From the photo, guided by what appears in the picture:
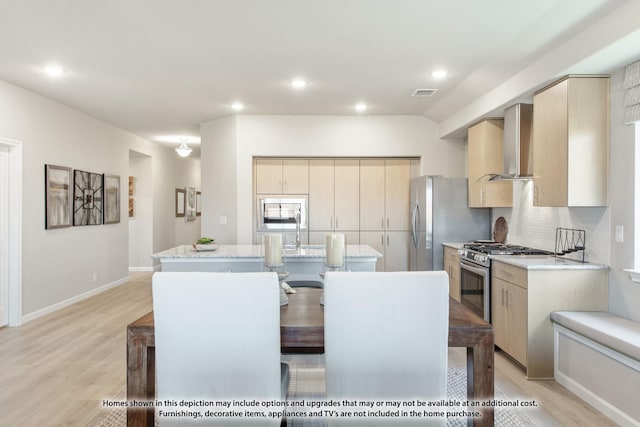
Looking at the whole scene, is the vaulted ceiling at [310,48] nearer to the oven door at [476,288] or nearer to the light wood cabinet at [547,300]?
the light wood cabinet at [547,300]

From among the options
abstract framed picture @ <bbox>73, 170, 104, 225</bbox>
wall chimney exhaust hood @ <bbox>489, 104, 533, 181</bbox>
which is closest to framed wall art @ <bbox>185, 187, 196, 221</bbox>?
abstract framed picture @ <bbox>73, 170, 104, 225</bbox>

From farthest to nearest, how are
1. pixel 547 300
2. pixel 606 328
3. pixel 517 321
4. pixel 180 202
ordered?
1. pixel 180 202
2. pixel 517 321
3. pixel 547 300
4. pixel 606 328

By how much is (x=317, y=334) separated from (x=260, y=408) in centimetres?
36

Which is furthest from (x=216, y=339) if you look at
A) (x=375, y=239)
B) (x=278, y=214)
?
(x=375, y=239)

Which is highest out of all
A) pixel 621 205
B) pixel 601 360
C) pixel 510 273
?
pixel 621 205

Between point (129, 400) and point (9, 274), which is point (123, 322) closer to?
point (9, 274)

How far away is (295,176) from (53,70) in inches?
119

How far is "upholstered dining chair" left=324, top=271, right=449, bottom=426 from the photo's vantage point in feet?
4.86

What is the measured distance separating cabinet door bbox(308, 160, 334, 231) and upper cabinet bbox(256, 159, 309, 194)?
0.10 meters

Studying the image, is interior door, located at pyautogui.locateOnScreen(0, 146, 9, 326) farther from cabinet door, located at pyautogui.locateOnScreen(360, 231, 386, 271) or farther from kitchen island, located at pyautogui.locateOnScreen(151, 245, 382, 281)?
cabinet door, located at pyautogui.locateOnScreen(360, 231, 386, 271)

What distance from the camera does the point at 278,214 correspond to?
5.66 meters

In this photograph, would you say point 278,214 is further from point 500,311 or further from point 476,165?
point 500,311

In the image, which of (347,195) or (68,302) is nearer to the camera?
(68,302)

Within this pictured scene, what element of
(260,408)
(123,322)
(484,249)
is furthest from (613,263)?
(123,322)
